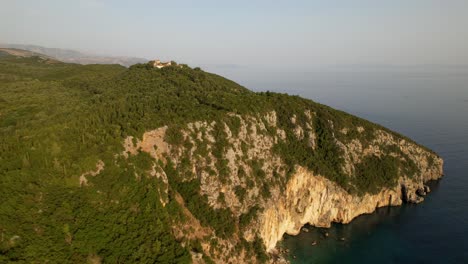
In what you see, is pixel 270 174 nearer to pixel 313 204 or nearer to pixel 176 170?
pixel 313 204

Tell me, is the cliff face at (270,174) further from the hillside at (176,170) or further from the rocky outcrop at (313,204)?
the hillside at (176,170)

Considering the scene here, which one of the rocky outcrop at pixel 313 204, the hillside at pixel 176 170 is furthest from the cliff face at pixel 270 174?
the hillside at pixel 176 170

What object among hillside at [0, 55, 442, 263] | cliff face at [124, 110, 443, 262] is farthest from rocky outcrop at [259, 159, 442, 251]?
hillside at [0, 55, 442, 263]

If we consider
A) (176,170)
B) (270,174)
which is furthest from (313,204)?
(176,170)

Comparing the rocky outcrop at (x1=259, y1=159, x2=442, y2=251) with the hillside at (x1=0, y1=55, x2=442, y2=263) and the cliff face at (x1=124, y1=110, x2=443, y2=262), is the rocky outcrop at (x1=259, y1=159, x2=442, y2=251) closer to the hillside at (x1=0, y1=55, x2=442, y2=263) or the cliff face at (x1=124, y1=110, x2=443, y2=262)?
the cliff face at (x1=124, y1=110, x2=443, y2=262)

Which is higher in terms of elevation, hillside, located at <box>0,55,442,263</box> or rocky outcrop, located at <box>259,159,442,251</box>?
hillside, located at <box>0,55,442,263</box>
